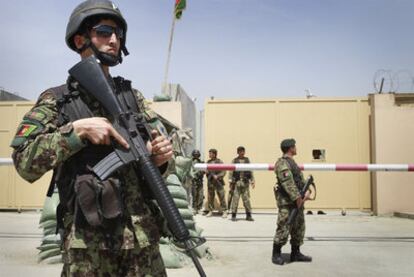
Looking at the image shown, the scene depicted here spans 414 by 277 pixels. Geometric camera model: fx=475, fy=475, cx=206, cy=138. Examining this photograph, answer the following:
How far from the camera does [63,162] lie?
194 cm

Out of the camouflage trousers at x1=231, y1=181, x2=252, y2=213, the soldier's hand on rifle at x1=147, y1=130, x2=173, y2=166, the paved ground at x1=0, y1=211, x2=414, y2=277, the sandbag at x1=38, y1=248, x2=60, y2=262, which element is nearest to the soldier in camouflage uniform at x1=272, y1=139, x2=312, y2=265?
the paved ground at x1=0, y1=211, x2=414, y2=277

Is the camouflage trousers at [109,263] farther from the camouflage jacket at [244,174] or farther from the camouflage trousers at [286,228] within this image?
the camouflage jacket at [244,174]

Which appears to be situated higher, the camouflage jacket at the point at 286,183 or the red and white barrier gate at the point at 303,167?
the red and white barrier gate at the point at 303,167

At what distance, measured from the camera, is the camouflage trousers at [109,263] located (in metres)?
1.85

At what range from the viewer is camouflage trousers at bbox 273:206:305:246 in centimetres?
591

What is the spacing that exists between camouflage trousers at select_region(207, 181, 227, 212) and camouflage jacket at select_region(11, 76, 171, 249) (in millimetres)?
9714

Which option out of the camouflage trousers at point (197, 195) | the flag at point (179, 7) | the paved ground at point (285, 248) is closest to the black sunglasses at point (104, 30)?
the paved ground at point (285, 248)

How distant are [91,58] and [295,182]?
464cm

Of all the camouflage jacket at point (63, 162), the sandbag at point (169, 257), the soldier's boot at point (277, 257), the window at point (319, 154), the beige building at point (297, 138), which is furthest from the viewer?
the beige building at point (297, 138)

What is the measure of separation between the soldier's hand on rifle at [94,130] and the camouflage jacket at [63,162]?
0.08ft

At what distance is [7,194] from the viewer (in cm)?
1231

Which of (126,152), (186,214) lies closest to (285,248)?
(186,214)

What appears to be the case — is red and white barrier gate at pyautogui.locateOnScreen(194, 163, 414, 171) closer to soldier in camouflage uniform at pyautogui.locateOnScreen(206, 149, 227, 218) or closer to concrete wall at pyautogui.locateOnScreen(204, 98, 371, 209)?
soldier in camouflage uniform at pyautogui.locateOnScreen(206, 149, 227, 218)

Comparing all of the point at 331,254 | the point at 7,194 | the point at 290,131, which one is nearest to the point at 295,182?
the point at 331,254
